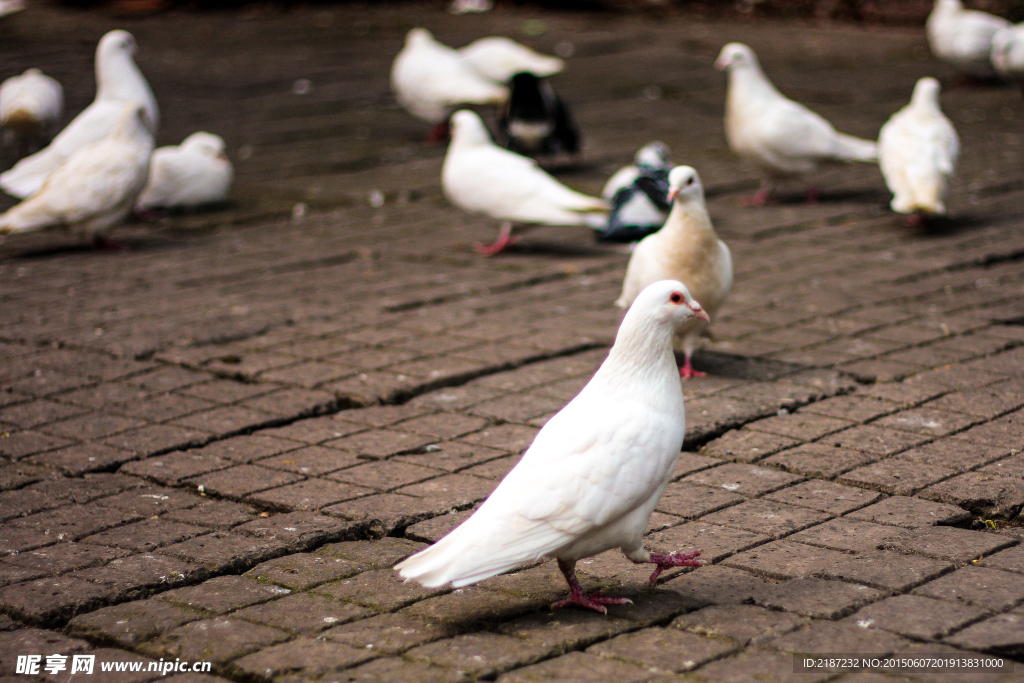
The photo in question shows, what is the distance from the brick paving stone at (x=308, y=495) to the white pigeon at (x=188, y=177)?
5327mm

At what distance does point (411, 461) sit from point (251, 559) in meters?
0.88

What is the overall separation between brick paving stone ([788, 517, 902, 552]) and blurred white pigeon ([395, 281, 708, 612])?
1.44 feet

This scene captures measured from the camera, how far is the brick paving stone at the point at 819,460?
12.7 ft

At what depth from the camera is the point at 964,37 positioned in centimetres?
1222

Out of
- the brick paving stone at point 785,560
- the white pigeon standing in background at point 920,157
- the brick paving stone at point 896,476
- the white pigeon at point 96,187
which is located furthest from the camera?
the white pigeon at point 96,187

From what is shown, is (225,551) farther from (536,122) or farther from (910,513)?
(536,122)

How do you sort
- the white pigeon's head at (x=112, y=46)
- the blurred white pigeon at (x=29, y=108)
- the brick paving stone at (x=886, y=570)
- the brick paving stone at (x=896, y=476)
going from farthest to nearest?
1. the blurred white pigeon at (x=29, y=108)
2. the white pigeon's head at (x=112, y=46)
3. the brick paving stone at (x=896, y=476)
4. the brick paving stone at (x=886, y=570)

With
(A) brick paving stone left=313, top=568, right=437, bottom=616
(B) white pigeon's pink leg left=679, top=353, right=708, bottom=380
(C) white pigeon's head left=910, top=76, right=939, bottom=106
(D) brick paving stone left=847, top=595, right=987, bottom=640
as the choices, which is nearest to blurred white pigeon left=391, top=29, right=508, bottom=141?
(C) white pigeon's head left=910, top=76, right=939, bottom=106

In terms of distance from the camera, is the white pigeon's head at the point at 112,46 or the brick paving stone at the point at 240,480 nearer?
the brick paving stone at the point at 240,480

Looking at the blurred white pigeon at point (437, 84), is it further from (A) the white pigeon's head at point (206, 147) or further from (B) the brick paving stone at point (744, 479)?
(B) the brick paving stone at point (744, 479)

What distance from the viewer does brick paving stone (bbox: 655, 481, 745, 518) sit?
11.8 ft

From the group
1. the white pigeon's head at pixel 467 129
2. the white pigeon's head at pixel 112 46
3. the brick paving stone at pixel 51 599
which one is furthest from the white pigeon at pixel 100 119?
the brick paving stone at pixel 51 599

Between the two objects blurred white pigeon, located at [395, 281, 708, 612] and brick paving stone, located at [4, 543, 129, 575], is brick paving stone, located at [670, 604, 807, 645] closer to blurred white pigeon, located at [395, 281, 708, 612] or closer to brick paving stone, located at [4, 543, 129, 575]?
blurred white pigeon, located at [395, 281, 708, 612]

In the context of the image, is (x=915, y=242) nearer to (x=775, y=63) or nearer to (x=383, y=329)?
(x=383, y=329)
